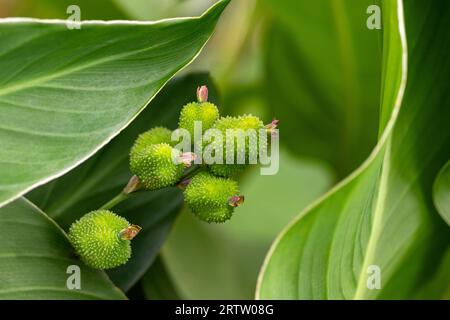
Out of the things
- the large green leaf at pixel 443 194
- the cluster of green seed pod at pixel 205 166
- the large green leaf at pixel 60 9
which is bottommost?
the large green leaf at pixel 443 194

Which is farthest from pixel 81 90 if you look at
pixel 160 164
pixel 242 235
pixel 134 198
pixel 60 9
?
pixel 242 235

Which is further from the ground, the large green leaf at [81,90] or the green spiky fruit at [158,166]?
the large green leaf at [81,90]

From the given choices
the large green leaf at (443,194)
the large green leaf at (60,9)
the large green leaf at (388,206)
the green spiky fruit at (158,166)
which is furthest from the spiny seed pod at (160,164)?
the large green leaf at (60,9)

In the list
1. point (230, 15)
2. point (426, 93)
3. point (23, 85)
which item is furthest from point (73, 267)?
point (230, 15)

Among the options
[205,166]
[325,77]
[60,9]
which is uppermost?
[60,9]

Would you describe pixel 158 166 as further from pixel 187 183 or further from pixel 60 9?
pixel 60 9

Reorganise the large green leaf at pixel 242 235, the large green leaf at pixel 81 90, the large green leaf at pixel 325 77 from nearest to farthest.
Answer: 1. the large green leaf at pixel 81 90
2. the large green leaf at pixel 325 77
3. the large green leaf at pixel 242 235

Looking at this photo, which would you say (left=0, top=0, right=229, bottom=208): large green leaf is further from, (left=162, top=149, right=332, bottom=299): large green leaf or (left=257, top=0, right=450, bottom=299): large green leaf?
(left=162, top=149, right=332, bottom=299): large green leaf

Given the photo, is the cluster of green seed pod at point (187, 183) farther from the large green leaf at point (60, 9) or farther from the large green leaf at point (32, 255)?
the large green leaf at point (60, 9)
